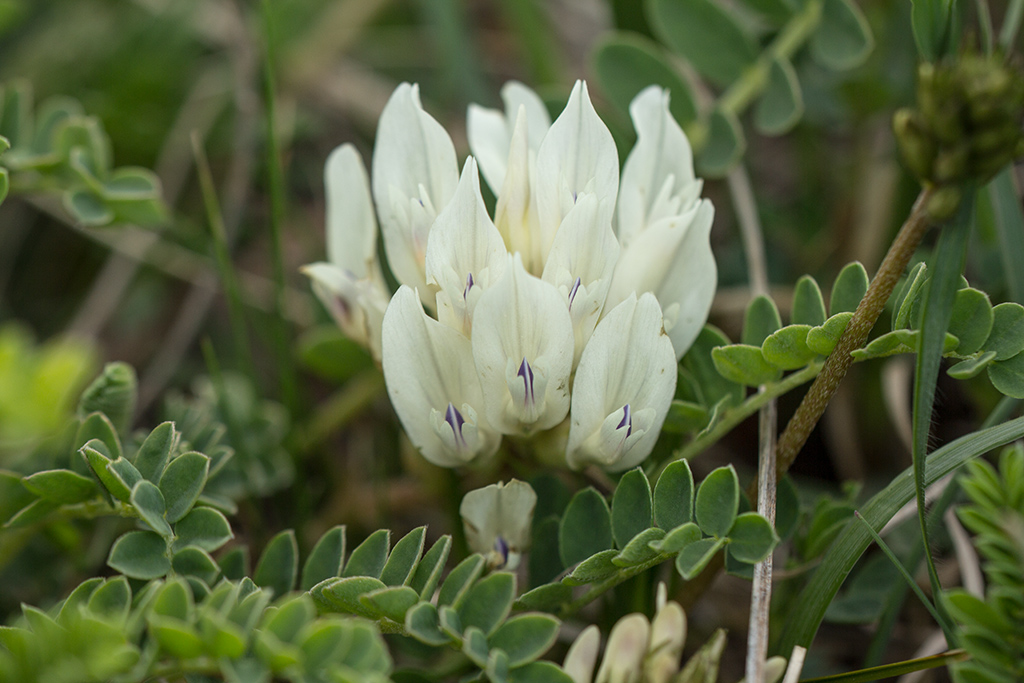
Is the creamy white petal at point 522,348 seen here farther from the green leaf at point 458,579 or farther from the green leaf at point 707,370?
the green leaf at point 707,370

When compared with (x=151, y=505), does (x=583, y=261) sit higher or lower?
higher

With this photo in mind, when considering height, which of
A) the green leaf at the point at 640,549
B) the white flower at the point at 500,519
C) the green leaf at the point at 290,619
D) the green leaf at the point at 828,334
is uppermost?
the green leaf at the point at 828,334

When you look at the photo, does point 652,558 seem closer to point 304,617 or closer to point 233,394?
point 304,617

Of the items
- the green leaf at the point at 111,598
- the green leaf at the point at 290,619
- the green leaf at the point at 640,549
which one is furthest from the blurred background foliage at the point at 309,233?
the green leaf at the point at 290,619

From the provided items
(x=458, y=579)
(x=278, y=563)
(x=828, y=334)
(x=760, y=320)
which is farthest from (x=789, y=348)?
(x=278, y=563)

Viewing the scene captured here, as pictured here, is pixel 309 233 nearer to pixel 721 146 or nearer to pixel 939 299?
pixel 721 146

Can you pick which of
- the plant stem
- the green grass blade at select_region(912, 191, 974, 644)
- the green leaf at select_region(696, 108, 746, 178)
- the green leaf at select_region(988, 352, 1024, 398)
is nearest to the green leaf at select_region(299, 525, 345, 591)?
the plant stem
